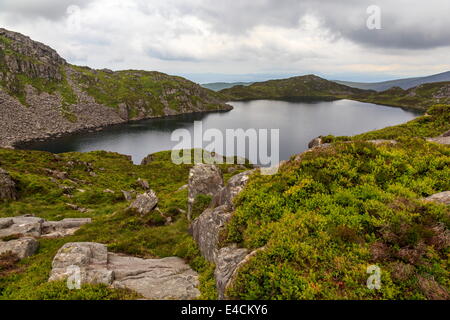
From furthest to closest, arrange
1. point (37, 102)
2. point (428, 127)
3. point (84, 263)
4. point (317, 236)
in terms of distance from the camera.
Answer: point (37, 102) → point (428, 127) → point (84, 263) → point (317, 236)

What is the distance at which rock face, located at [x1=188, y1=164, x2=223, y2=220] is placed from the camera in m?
23.1

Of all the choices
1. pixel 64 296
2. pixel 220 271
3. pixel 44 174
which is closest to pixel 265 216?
pixel 220 271

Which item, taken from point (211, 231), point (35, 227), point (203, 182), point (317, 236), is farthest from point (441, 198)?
point (35, 227)

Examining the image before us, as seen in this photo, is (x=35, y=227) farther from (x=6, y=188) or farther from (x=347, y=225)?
(x=347, y=225)

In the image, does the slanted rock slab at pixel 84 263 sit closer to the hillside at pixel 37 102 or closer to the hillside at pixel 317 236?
the hillside at pixel 317 236

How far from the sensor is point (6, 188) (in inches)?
1227

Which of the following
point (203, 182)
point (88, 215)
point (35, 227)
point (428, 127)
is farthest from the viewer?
point (428, 127)

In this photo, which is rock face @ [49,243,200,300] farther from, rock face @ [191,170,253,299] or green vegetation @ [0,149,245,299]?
rock face @ [191,170,253,299]

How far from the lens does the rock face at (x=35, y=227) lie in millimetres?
19531

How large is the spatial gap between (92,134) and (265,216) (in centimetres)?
15629

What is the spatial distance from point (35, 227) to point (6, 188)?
1661 centimetres

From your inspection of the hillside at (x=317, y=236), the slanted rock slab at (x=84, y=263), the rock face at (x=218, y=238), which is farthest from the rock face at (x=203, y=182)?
the slanted rock slab at (x=84, y=263)

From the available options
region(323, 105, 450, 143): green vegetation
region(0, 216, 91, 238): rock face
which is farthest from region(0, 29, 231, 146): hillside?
region(323, 105, 450, 143): green vegetation

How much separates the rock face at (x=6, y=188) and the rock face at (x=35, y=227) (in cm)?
1230
